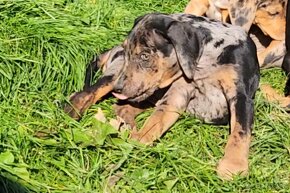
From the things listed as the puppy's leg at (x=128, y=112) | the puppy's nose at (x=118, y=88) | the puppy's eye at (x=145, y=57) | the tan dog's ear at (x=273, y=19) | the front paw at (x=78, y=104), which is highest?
the puppy's eye at (x=145, y=57)

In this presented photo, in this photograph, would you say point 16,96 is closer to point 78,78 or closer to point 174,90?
point 78,78

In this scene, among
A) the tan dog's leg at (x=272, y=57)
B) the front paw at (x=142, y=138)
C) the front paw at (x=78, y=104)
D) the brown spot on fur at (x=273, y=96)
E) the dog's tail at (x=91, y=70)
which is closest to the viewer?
the front paw at (x=142, y=138)

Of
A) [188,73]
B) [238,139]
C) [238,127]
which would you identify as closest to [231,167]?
[238,139]

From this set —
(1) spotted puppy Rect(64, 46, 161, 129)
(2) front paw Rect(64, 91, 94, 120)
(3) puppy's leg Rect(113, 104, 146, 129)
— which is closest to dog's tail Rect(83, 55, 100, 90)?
(1) spotted puppy Rect(64, 46, 161, 129)

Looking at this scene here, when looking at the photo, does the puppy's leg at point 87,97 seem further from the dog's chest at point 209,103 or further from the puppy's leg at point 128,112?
the dog's chest at point 209,103

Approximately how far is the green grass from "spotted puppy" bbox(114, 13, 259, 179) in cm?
12

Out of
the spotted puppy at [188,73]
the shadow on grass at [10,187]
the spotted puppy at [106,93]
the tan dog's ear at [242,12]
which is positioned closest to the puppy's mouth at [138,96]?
the spotted puppy at [188,73]

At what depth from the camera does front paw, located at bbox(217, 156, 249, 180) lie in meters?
4.57

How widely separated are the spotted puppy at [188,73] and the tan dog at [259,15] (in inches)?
33.4

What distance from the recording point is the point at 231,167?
4.60m

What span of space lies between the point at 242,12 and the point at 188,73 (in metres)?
1.27

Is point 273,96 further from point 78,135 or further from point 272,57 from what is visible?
point 78,135

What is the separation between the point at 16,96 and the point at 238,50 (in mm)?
1562

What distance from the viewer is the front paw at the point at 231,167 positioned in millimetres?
4570
